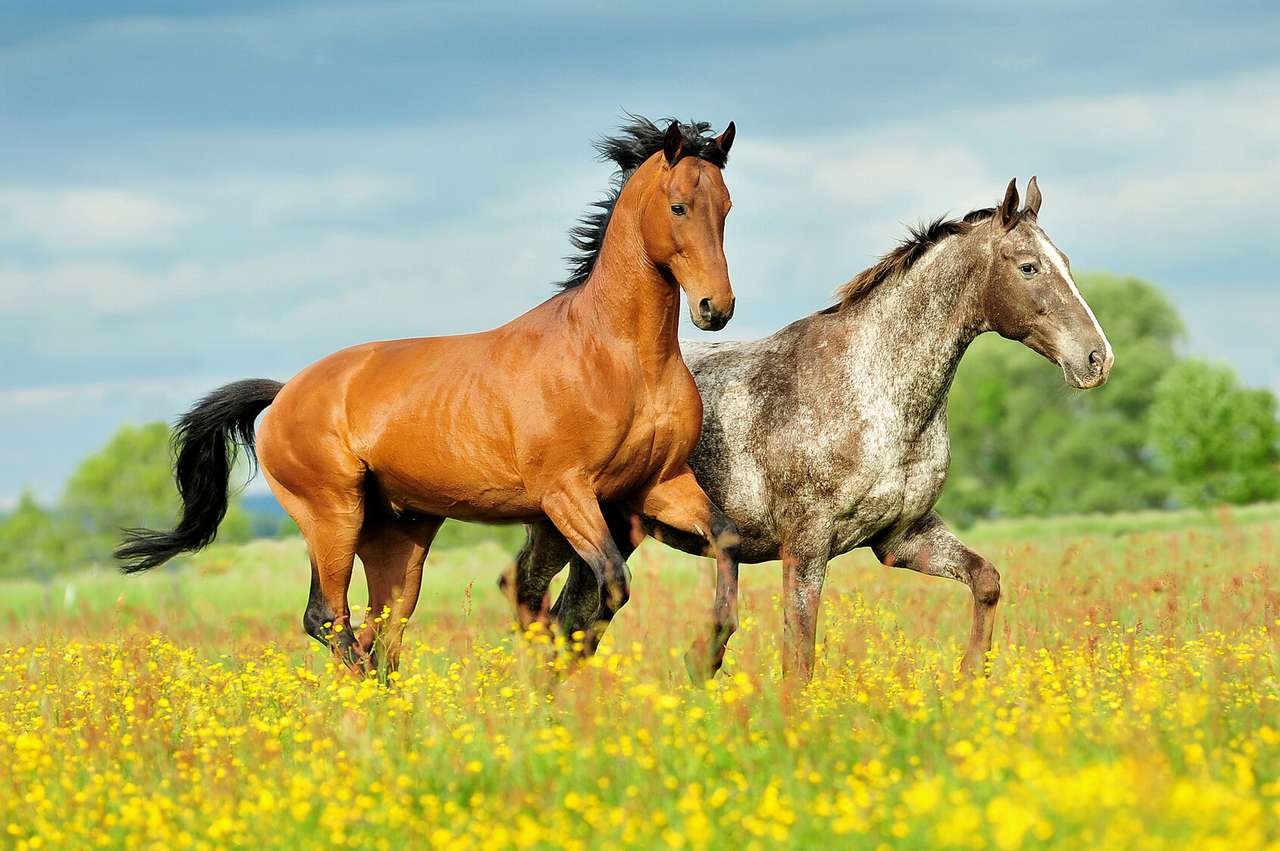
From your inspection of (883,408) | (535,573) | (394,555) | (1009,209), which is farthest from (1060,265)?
(394,555)

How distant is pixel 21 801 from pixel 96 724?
3.88ft

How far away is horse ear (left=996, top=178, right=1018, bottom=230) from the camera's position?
7.25m

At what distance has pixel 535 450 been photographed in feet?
23.0

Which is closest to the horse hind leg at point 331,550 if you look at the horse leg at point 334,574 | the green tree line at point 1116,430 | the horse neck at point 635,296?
the horse leg at point 334,574

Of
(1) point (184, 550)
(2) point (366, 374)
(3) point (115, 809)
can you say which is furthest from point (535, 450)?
(1) point (184, 550)

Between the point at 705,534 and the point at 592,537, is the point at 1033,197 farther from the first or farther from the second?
the point at 592,537

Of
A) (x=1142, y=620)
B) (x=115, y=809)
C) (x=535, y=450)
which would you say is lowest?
(x=115, y=809)

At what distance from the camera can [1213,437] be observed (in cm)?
5253

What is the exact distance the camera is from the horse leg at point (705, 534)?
683cm

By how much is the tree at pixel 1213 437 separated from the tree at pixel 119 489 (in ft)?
137

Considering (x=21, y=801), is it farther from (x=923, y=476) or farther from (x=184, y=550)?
(x=923, y=476)

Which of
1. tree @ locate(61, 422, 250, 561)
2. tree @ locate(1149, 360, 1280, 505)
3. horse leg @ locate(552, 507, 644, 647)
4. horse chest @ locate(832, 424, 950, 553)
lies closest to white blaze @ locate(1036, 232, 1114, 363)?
horse chest @ locate(832, 424, 950, 553)

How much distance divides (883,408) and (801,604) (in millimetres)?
1178

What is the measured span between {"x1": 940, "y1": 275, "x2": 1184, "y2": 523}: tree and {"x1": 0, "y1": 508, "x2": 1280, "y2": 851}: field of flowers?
147 feet
